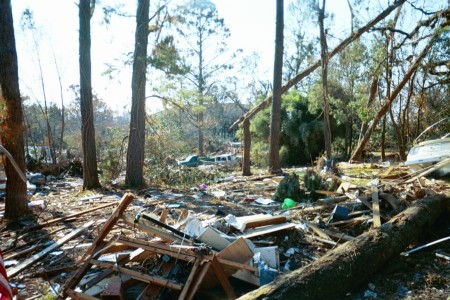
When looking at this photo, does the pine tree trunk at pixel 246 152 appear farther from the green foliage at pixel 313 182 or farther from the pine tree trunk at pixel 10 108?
the pine tree trunk at pixel 10 108

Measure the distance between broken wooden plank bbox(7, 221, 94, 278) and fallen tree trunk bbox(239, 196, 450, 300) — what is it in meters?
2.99

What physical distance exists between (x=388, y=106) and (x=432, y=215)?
33.1ft

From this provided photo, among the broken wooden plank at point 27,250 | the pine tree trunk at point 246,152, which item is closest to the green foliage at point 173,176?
the pine tree trunk at point 246,152

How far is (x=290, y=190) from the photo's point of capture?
7.56m

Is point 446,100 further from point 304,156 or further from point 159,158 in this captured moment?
point 159,158

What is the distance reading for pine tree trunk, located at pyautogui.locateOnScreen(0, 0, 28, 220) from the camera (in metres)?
6.22

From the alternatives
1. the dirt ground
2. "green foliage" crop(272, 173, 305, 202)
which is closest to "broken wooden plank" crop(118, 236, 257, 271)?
the dirt ground

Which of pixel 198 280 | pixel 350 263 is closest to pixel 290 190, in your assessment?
pixel 350 263

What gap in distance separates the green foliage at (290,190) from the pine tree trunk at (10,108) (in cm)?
534

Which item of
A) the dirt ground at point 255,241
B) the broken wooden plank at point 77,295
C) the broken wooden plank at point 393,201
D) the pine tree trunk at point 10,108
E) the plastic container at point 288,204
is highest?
the pine tree trunk at point 10,108

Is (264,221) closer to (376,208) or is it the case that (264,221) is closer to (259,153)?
(376,208)

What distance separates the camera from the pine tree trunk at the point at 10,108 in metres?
6.22

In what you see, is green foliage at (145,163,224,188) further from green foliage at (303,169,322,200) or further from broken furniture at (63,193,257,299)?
broken furniture at (63,193,257,299)

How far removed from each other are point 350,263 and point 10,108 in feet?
20.7
